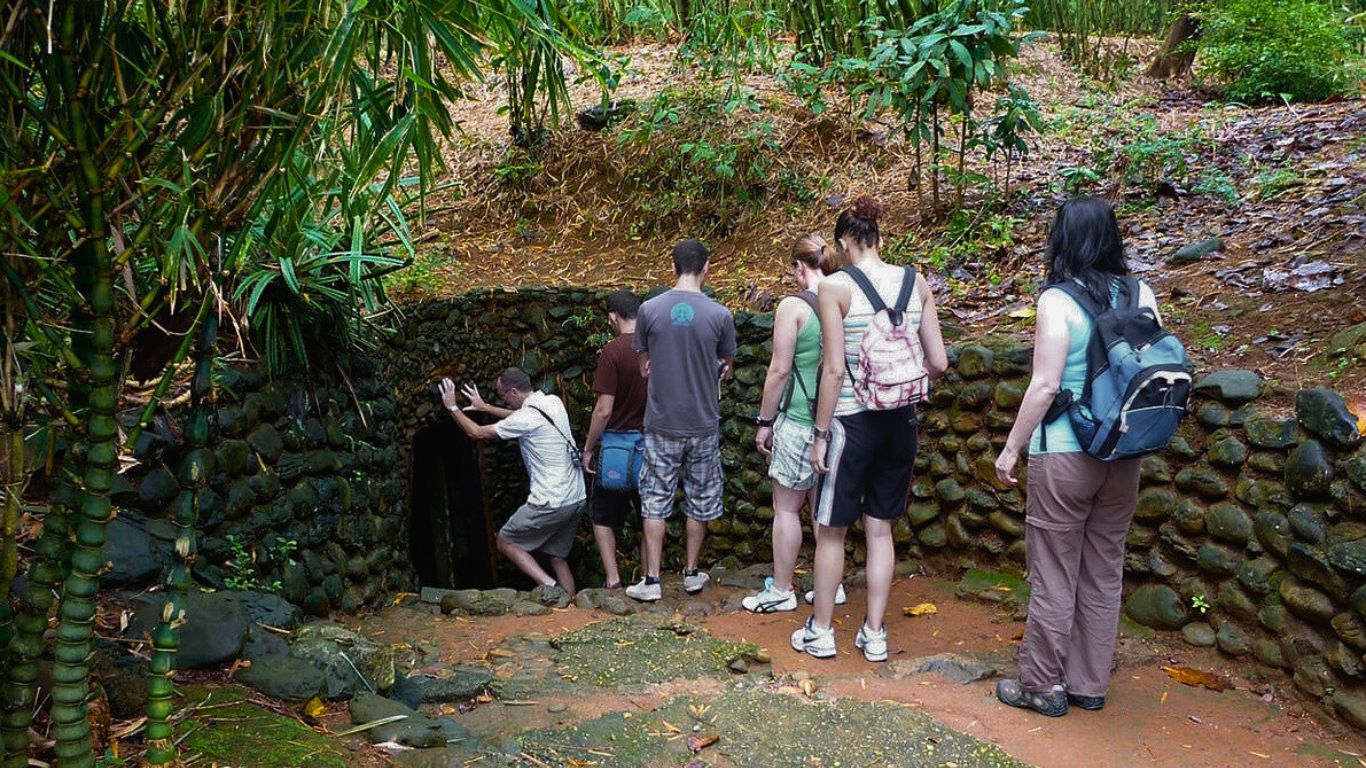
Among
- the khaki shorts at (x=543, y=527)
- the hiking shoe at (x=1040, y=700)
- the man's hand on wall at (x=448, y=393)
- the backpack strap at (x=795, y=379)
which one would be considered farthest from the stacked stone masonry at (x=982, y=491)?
the backpack strap at (x=795, y=379)

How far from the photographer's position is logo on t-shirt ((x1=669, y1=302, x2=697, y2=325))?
481 centimetres

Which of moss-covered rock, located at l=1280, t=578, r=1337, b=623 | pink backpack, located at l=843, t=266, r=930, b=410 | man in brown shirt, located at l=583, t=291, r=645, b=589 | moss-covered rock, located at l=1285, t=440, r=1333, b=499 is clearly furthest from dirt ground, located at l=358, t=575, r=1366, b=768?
man in brown shirt, located at l=583, t=291, r=645, b=589

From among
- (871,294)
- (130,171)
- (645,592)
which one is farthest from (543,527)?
(130,171)

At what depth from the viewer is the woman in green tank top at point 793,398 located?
4094 mm

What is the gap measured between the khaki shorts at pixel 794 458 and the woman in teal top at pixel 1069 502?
98 centimetres

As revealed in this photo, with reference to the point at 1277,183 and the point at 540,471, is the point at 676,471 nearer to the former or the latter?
the point at 540,471

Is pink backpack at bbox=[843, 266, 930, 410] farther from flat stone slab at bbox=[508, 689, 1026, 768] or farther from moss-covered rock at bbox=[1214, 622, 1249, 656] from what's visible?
moss-covered rock at bbox=[1214, 622, 1249, 656]

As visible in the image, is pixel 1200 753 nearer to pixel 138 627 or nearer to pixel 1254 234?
pixel 138 627

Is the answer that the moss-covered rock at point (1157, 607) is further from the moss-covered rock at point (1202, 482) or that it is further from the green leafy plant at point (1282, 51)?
the green leafy plant at point (1282, 51)

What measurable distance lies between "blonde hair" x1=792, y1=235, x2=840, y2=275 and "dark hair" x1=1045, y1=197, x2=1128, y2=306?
4.08 ft

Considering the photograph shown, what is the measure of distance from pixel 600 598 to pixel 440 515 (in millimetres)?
3367

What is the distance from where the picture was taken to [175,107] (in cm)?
204

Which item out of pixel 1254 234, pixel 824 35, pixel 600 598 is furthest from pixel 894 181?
pixel 600 598

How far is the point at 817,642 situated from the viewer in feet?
13.1
